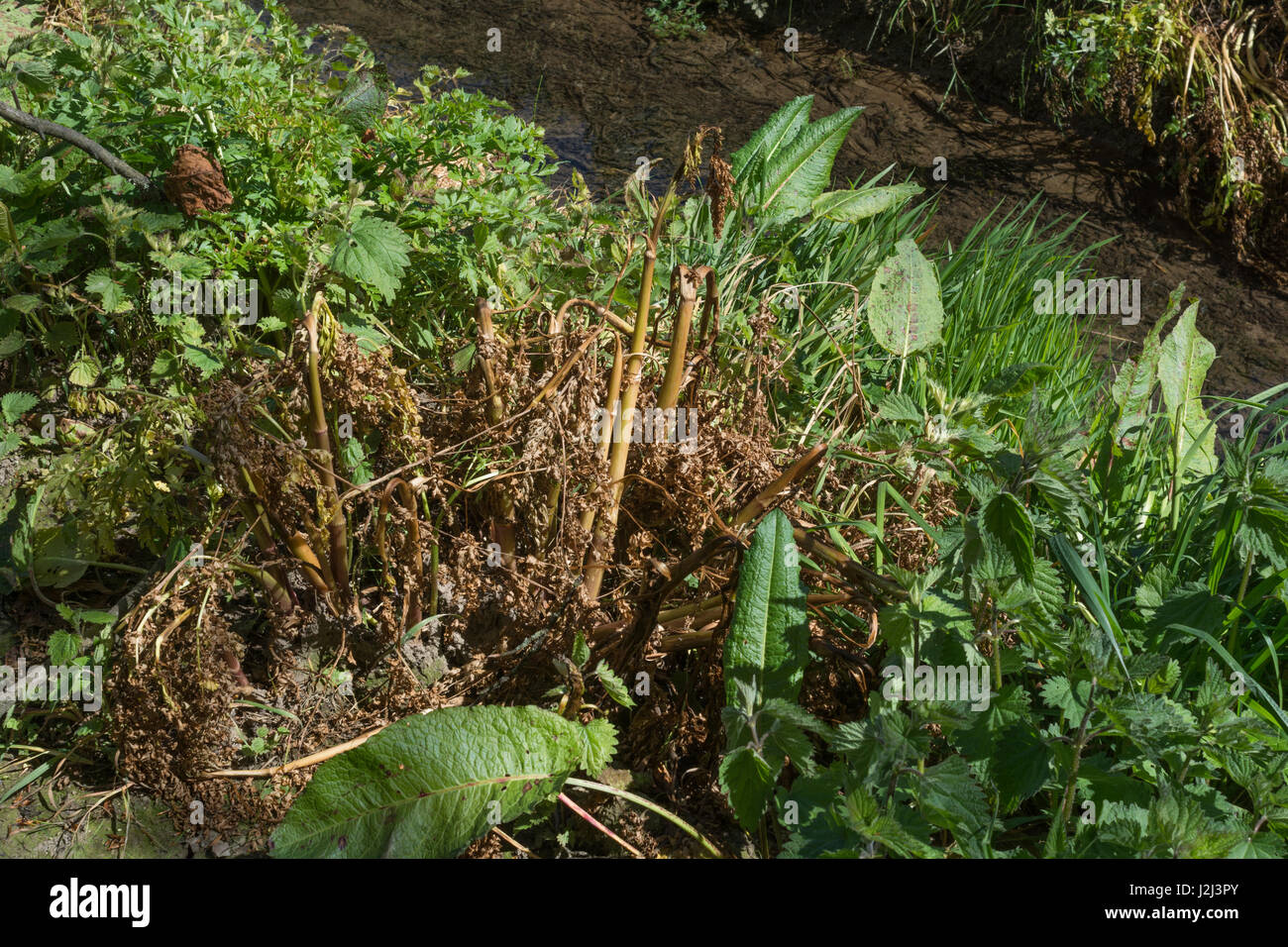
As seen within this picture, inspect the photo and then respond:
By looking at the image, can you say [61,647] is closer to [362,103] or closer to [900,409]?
[362,103]

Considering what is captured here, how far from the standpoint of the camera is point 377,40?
5902 mm

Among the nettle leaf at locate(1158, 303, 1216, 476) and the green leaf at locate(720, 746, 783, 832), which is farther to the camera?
the nettle leaf at locate(1158, 303, 1216, 476)

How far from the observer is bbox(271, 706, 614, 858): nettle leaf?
1788 millimetres

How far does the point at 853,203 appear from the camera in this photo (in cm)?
339

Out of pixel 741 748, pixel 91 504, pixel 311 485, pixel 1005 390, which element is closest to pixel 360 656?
pixel 311 485

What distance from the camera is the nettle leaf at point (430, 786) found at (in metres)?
1.79

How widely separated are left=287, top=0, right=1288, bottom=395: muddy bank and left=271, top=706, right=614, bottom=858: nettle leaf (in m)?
3.48

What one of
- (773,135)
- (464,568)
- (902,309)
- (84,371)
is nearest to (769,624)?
(464,568)

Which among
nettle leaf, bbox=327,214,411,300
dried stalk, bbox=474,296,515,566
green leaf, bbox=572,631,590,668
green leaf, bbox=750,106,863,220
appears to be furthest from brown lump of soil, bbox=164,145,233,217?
green leaf, bbox=750,106,863,220

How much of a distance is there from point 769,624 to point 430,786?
68cm

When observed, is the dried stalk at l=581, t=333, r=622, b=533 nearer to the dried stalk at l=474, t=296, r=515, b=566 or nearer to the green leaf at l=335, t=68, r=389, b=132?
the dried stalk at l=474, t=296, r=515, b=566

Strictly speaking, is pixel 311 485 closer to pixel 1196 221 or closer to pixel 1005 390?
pixel 1005 390

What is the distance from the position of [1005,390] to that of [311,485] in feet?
5.19

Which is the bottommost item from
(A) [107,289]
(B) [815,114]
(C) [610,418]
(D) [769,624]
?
(D) [769,624]
